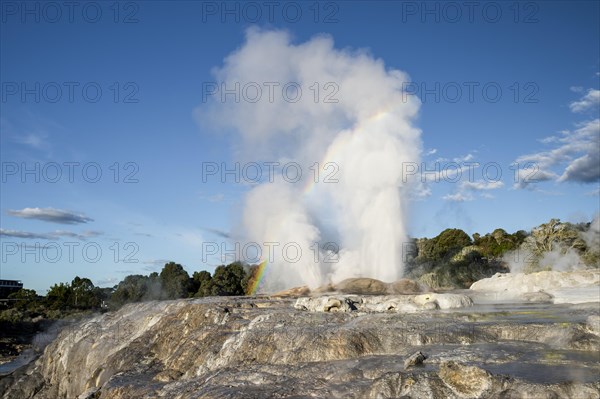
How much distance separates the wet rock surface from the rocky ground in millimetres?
30

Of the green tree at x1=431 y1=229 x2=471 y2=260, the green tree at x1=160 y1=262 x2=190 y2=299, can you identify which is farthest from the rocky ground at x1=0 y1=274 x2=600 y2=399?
the green tree at x1=431 y1=229 x2=471 y2=260

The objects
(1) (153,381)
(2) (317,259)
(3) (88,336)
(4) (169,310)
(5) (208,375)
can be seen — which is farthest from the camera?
(2) (317,259)

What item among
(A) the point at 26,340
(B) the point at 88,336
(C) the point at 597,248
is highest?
(C) the point at 597,248

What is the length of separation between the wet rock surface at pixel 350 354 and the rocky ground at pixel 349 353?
3cm

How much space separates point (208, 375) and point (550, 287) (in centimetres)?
2502

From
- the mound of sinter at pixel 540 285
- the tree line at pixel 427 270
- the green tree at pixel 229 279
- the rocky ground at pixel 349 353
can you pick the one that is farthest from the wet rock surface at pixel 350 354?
the green tree at pixel 229 279

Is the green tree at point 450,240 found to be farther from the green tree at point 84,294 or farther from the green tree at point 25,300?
the green tree at point 25,300

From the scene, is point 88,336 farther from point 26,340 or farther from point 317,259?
point 26,340

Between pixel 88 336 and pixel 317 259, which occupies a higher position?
pixel 317 259

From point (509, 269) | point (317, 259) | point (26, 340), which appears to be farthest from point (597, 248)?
point (26, 340)

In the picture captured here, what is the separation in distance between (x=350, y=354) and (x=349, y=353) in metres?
0.04

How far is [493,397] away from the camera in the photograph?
9422mm

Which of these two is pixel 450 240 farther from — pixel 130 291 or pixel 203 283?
pixel 130 291

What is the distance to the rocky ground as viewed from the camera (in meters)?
10.2
